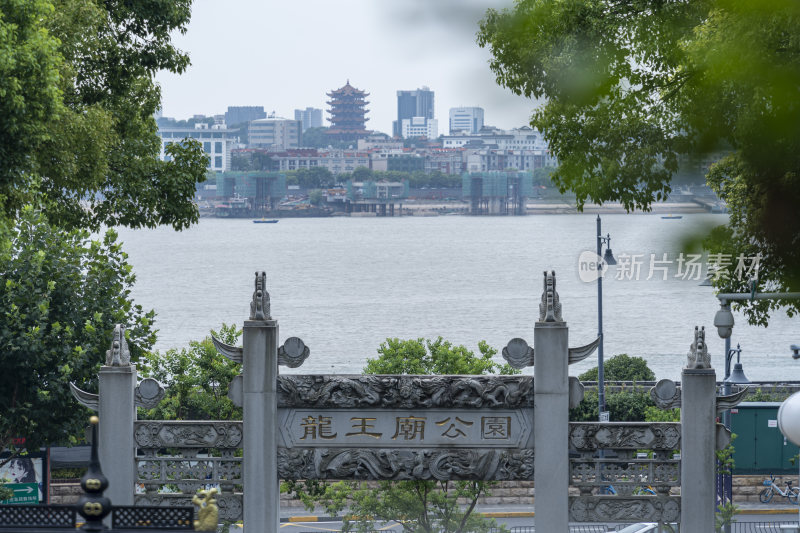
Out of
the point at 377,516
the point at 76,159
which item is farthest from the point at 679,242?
the point at 377,516

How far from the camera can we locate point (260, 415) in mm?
12375

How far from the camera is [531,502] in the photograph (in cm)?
2862

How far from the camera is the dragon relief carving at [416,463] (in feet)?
40.5

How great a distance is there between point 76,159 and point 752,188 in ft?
42.1

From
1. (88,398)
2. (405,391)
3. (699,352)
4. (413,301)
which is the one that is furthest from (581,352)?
(413,301)

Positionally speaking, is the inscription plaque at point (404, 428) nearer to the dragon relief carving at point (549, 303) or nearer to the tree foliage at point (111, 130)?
the dragon relief carving at point (549, 303)

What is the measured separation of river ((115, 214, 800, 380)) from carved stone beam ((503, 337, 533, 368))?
938 inches

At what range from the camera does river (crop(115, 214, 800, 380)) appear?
71.4 metres

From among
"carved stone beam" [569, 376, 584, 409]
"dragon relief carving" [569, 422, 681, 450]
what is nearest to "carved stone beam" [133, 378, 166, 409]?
"carved stone beam" [569, 376, 584, 409]

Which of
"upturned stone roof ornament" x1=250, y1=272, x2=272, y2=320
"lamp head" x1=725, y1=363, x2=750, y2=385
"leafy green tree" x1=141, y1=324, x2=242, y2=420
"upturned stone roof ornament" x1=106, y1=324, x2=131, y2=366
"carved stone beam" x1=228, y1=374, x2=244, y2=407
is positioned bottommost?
"leafy green tree" x1=141, y1=324, x2=242, y2=420

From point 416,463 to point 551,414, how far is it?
1793 mm

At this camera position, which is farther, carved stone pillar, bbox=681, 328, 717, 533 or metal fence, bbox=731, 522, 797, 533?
metal fence, bbox=731, 522, 797, 533

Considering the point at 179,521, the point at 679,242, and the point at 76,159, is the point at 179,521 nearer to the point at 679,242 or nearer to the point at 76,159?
the point at 679,242

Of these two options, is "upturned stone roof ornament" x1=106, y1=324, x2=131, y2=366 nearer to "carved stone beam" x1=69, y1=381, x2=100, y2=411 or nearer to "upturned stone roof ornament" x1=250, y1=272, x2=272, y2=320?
"carved stone beam" x1=69, y1=381, x2=100, y2=411
